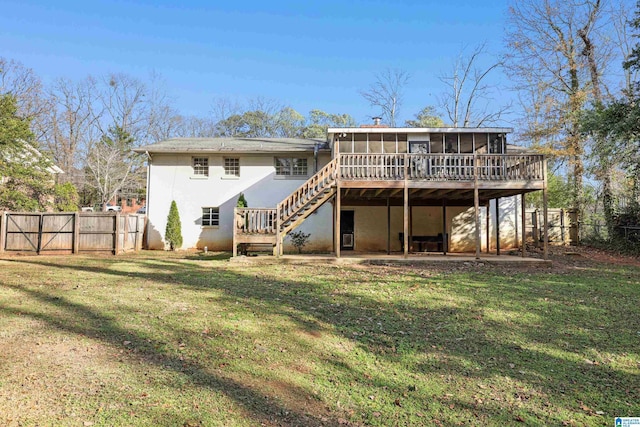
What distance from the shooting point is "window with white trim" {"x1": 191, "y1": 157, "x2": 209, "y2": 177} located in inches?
715

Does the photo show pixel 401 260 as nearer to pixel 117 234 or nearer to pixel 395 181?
pixel 395 181

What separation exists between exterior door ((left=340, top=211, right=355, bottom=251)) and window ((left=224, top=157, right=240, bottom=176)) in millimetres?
5796

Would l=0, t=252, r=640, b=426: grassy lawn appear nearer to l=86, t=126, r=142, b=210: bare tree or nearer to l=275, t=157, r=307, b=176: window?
l=275, t=157, r=307, b=176: window

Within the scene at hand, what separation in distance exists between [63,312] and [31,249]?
11933 mm

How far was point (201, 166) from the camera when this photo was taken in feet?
59.7

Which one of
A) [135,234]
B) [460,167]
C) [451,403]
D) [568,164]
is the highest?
[568,164]

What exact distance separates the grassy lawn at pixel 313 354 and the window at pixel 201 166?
32.9 feet

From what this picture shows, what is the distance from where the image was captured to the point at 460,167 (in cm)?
1319

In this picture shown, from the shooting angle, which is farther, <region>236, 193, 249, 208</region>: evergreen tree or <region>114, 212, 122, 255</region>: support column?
<region>236, 193, 249, 208</region>: evergreen tree

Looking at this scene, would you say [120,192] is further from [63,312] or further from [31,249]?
[63,312]

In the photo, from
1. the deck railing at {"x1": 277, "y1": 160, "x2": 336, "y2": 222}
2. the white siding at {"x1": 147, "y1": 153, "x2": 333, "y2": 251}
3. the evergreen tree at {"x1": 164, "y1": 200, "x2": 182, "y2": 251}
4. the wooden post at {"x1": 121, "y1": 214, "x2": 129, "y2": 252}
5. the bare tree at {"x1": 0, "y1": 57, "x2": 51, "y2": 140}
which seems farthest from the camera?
the bare tree at {"x1": 0, "y1": 57, "x2": 51, "y2": 140}

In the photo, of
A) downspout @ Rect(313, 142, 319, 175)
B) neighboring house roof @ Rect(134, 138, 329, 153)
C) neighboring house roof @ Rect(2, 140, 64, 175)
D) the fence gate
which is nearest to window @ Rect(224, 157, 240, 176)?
neighboring house roof @ Rect(134, 138, 329, 153)

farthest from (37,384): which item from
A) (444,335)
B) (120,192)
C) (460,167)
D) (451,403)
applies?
(120,192)

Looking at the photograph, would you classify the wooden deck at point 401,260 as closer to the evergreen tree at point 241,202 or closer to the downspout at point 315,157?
the evergreen tree at point 241,202
